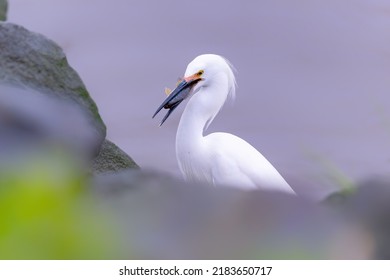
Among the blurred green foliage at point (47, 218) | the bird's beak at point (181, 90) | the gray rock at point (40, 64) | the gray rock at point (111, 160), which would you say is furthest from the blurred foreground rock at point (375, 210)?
the bird's beak at point (181, 90)

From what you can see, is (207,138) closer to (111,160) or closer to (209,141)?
(209,141)

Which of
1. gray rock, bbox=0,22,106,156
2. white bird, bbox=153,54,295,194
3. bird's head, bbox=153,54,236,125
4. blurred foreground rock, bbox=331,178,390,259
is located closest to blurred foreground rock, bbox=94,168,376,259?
blurred foreground rock, bbox=331,178,390,259

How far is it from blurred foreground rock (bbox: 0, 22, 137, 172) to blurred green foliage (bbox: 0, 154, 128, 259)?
0.32ft

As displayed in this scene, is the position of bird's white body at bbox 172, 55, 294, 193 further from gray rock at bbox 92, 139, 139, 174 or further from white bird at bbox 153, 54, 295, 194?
gray rock at bbox 92, 139, 139, 174

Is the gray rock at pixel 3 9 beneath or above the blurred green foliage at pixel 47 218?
above

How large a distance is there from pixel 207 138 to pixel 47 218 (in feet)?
9.40

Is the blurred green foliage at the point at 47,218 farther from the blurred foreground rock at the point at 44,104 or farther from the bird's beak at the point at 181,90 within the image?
the bird's beak at the point at 181,90

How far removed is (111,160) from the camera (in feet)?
11.5

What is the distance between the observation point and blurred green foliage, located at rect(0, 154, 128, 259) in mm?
911

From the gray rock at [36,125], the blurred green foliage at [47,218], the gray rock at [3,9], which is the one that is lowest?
the blurred green foliage at [47,218]

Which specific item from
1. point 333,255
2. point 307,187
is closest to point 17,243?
point 333,255

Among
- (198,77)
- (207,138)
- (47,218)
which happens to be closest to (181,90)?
(198,77)

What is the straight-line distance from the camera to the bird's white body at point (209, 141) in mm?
3590

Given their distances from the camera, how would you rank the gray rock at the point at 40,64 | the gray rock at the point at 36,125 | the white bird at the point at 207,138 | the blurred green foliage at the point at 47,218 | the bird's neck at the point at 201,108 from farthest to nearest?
the bird's neck at the point at 201,108, the white bird at the point at 207,138, the gray rock at the point at 40,64, the gray rock at the point at 36,125, the blurred green foliage at the point at 47,218
